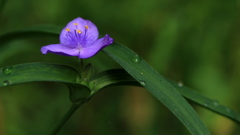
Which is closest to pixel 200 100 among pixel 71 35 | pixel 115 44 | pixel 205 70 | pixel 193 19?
pixel 115 44

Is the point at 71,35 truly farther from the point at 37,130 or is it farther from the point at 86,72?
the point at 37,130

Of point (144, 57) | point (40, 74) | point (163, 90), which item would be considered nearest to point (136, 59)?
point (163, 90)

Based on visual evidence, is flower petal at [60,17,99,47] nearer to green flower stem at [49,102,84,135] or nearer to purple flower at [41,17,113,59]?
purple flower at [41,17,113,59]

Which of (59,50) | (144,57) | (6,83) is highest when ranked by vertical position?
(59,50)

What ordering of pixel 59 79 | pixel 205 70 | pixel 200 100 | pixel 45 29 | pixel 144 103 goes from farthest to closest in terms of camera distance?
pixel 144 103, pixel 205 70, pixel 45 29, pixel 200 100, pixel 59 79

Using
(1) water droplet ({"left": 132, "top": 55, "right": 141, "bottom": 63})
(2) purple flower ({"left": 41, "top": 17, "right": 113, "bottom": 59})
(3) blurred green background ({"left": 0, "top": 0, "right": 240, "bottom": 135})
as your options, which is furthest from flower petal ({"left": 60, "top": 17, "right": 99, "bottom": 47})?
(3) blurred green background ({"left": 0, "top": 0, "right": 240, "bottom": 135})

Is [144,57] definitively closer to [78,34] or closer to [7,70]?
[78,34]
